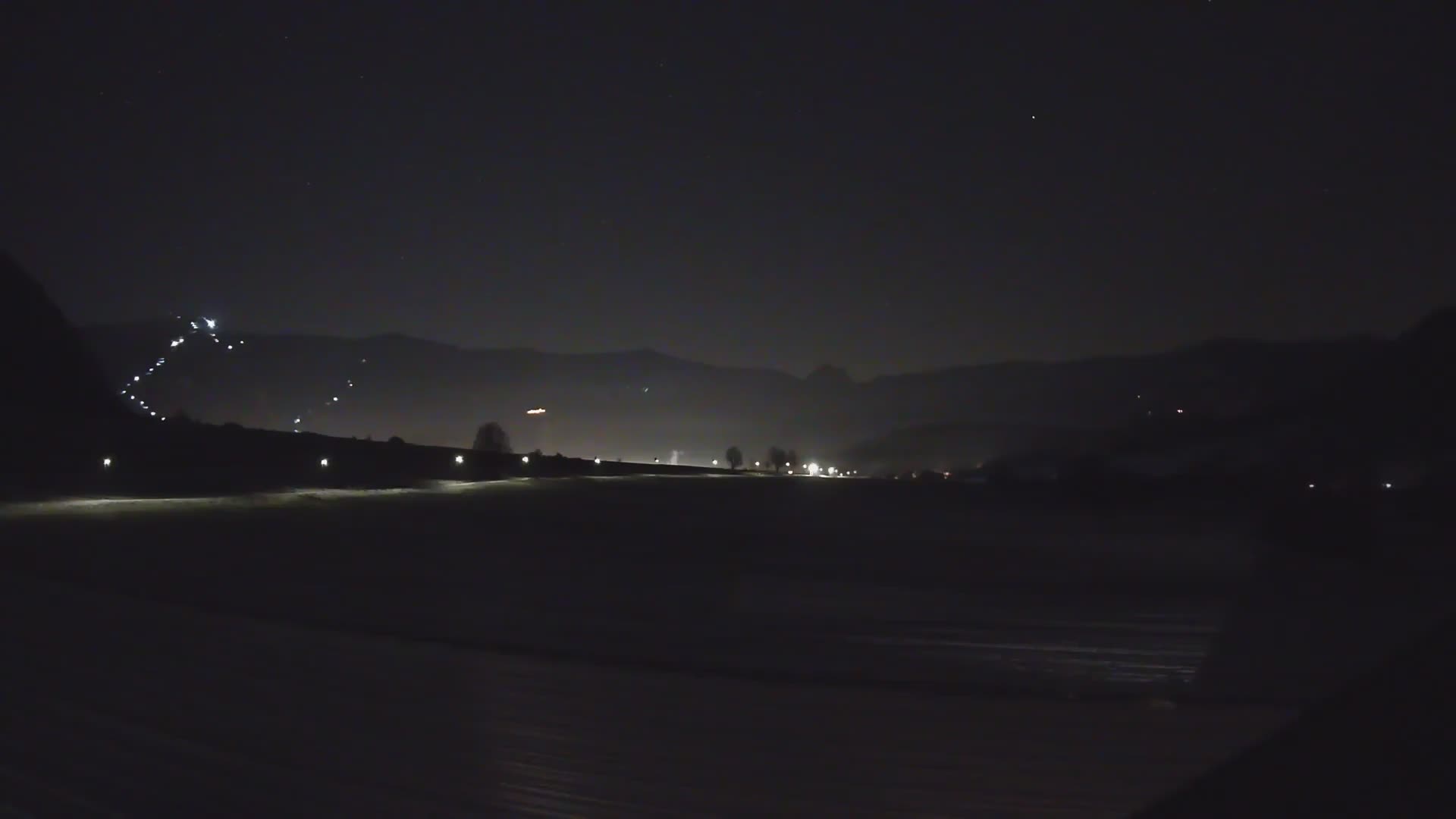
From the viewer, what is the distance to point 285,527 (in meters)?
21.8

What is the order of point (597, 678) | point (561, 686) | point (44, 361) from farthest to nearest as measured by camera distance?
point (44, 361) → point (597, 678) → point (561, 686)

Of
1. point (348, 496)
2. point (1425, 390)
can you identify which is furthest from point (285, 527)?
point (1425, 390)

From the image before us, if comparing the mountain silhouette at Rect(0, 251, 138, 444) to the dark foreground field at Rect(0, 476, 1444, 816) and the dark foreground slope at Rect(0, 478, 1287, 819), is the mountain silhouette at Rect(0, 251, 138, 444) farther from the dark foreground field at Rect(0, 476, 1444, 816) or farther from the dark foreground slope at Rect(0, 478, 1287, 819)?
the dark foreground slope at Rect(0, 478, 1287, 819)

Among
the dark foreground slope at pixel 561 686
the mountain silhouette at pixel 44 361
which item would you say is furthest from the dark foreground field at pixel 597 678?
the mountain silhouette at pixel 44 361

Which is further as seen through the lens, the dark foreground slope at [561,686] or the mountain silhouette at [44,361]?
the mountain silhouette at [44,361]

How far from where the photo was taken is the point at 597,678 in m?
9.20

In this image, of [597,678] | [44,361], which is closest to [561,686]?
[597,678]

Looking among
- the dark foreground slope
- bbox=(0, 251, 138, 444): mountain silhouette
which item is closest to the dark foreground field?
the dark foreground slope

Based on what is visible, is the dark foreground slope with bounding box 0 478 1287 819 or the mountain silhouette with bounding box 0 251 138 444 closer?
the dark foreground slope with bounding box 0 478 1287 819

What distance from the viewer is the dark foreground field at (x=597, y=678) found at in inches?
249

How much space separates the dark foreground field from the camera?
249 inches

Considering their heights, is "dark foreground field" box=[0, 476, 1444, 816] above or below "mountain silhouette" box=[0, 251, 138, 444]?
below

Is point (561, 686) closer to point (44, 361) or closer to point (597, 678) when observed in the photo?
point (597, 678)

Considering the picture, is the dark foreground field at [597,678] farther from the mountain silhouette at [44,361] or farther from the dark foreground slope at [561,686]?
the mountain silhouette at [44,361]
